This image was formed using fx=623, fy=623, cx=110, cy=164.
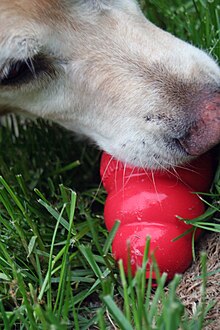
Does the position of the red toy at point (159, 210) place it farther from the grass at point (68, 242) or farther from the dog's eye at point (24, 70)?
the dog's eye at point (24, 70)

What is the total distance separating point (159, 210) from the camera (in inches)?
92.4

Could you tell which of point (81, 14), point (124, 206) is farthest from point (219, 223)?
point (81, 14)

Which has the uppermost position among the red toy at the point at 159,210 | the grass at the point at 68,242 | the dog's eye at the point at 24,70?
the dog's eye at the point at 24,70

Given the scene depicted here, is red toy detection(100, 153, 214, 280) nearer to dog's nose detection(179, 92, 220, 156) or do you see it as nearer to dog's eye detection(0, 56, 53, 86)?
dog's nose detection(179, 92, 220, 156)

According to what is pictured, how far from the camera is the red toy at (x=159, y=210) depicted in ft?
7.55

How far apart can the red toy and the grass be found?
7 centimetres

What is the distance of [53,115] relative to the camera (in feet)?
9.45

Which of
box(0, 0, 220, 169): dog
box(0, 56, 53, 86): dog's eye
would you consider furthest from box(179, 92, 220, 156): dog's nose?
box(0, 56, 53, 86): dog's eye

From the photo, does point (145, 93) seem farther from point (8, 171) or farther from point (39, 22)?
point (8, 171)

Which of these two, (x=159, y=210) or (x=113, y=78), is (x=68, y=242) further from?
(x=113, y=78)

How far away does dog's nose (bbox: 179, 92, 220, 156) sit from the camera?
2295 millimetres

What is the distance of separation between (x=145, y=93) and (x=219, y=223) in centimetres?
60

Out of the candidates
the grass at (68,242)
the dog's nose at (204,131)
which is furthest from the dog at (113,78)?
the grass at (68,242)

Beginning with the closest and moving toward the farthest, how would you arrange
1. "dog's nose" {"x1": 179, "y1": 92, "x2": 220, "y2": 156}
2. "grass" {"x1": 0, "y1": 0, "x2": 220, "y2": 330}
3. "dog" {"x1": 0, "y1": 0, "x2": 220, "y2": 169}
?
"grass" {"x1": 0, "y1": 0, "x2": 220, "y2": 330}, "dog's nose" {"x1": 179, "y1": 92, "x2": 220, "y2": 156}, "dog" {"x1": 0, "y1": 0, "x2": 220, "y2": 169}
